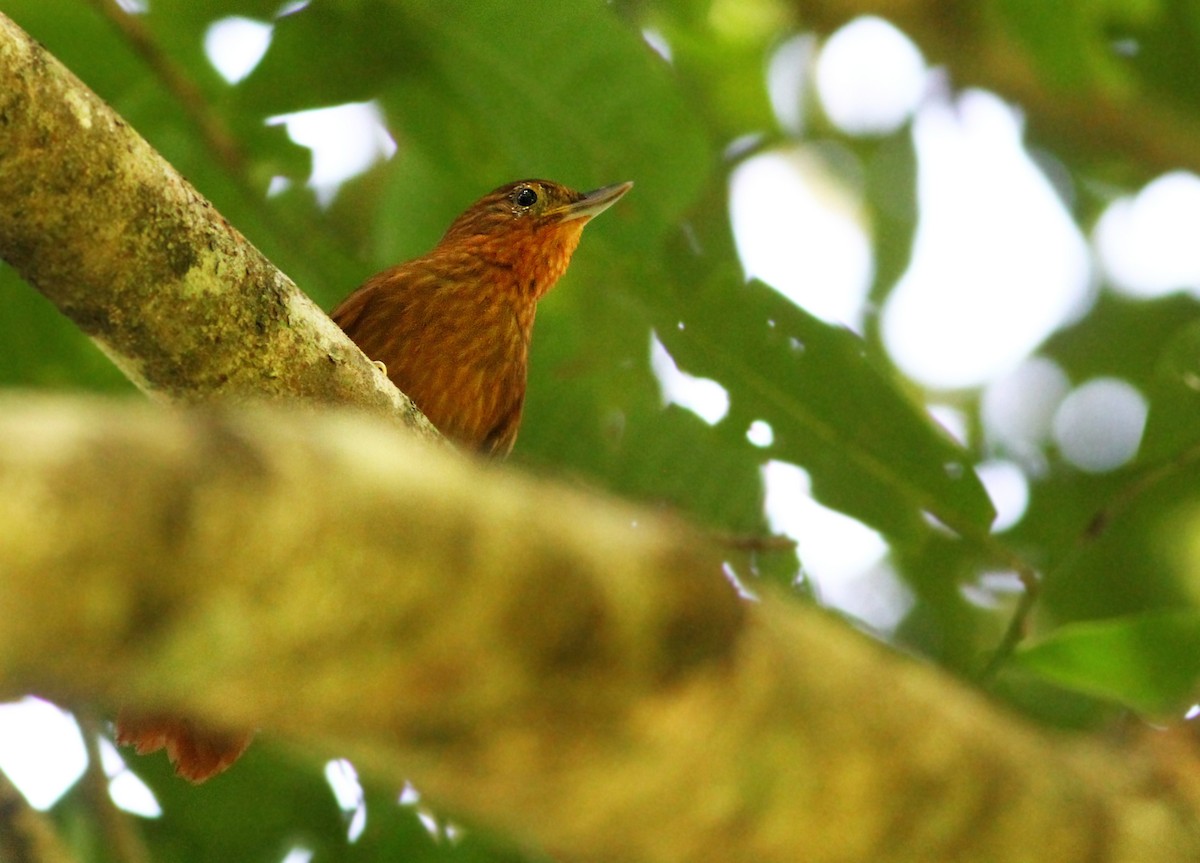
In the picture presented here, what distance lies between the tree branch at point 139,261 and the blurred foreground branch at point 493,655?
1.45 m

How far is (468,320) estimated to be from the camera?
171 inches

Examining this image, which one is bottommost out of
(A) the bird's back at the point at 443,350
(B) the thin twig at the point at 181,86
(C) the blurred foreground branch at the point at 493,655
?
(A) the bird's back at the point at 443,350

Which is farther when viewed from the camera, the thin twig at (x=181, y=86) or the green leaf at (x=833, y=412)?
the thin twig at (x=181, y=86)

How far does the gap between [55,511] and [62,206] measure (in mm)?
1591

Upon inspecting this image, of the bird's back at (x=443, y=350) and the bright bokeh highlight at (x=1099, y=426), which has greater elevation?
the bird's back at (x=443, y=350)

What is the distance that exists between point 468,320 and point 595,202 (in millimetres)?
542

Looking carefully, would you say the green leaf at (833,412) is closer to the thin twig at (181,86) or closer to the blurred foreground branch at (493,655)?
the thin twig at (181,86)

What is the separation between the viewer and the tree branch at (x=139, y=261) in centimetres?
226

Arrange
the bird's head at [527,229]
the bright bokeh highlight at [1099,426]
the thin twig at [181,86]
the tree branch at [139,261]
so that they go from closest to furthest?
the tree branch at [139,261] < the thin twig at [181,86] < the bird's head at [527,229] < the bright bokeh highlight at [1099,426]

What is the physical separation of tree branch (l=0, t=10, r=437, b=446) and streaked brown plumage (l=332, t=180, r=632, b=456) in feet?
4.79

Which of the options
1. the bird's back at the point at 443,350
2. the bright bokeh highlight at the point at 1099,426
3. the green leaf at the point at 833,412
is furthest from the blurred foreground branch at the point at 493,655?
the bright bokeh highlight at the point at 1099,426

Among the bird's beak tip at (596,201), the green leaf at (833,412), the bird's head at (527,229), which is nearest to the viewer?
the green leaf at (833,412)

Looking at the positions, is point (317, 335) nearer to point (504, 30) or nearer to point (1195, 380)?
point (504, 30)

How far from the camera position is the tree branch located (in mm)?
2256
